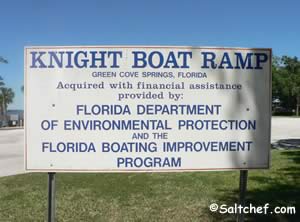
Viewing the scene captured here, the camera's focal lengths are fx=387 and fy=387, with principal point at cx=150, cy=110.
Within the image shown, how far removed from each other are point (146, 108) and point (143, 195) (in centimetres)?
295

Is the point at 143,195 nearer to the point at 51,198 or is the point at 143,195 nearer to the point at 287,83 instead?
the point at 51,198

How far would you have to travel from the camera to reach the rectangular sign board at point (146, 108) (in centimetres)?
325

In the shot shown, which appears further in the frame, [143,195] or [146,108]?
[143,195]

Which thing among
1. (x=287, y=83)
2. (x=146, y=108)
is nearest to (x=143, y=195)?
(x=146, y=108)

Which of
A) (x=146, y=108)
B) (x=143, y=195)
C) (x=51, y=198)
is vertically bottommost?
(x=143, y=195)

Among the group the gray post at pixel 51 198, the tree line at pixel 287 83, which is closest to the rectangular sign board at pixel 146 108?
the gray post at pixel 51 198

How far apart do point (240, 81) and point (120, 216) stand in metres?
2.49

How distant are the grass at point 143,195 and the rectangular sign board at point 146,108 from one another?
1647 mm

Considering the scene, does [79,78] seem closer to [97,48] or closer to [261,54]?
[97,48]

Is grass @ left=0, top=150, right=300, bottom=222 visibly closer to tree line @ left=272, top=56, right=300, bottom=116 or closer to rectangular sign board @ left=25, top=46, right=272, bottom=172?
rectangular sign board @ left=25, top=46, right=272, bottom=172

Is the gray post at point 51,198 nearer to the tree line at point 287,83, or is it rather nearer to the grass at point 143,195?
the grass at point 143,195

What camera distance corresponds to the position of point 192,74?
3.30 meters

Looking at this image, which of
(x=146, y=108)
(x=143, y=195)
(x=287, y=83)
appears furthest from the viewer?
(x=287, y=83)

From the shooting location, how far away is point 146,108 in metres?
3.30
